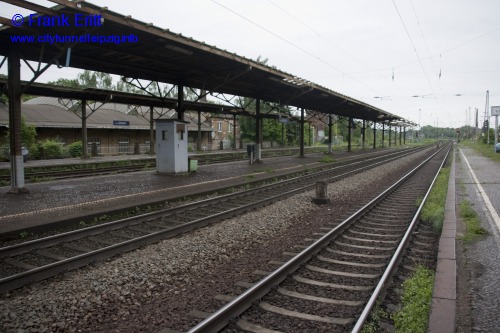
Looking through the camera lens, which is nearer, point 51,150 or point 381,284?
point 381,284

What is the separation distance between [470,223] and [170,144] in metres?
12.5

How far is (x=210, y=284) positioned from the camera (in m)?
5.11

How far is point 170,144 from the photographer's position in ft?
56.3

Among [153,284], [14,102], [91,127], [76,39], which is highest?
[76,39]

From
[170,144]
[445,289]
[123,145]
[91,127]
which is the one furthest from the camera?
[123,145]

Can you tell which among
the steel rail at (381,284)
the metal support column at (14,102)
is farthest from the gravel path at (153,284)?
the metal support column at (14,102)

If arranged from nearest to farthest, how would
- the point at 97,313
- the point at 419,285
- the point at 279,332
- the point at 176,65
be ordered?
the point at 279,332 < the point at 97,313 < the point at 419,285 < the point at 176,65

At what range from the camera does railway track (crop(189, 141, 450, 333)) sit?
12.8 feet

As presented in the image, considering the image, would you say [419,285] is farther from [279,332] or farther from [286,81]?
[286,81]

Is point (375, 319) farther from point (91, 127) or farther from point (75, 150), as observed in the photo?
point (91, 127)

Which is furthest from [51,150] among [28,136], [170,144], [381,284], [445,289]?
[445,289]

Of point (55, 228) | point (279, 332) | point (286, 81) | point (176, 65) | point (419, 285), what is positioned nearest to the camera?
point (279, 332)

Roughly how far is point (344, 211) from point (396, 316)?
6.12 metres

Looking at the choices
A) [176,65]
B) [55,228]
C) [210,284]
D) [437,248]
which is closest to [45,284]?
[210,284]
